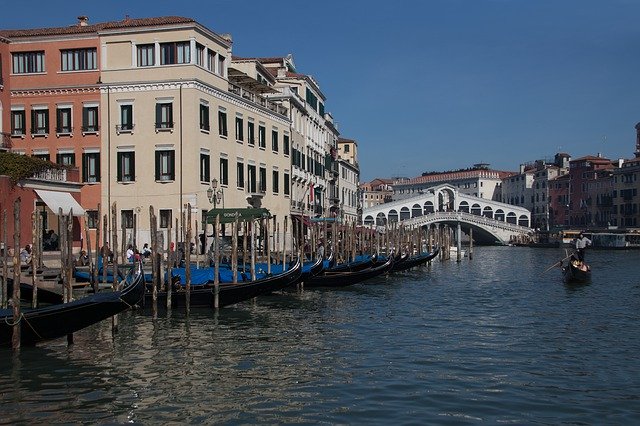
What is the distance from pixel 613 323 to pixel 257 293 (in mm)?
6153

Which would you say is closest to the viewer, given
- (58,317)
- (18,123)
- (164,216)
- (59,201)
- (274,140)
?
(58,317)

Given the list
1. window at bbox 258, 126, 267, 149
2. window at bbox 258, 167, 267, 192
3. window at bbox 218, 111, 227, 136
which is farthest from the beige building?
window at bbox 258, 167, 267, 192

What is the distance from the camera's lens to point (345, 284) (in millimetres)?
20141

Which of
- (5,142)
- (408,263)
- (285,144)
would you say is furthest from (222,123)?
(408,263)

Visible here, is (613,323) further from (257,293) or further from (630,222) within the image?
(630,222)

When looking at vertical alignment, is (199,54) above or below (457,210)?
above

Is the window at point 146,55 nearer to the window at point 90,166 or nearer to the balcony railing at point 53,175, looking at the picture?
the window at point 90,166

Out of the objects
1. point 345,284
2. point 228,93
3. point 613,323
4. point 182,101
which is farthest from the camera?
point 228,93

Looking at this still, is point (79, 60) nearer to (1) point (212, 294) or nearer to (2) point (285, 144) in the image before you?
(2) point (285, 144)

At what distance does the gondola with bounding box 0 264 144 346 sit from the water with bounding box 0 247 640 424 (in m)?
0.23

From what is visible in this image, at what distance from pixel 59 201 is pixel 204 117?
4962 mm

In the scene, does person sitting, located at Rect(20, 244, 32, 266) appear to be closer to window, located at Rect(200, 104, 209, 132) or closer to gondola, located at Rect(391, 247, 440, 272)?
window, located at Rect(200, 104, 209, 132)

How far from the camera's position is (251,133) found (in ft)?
85.4

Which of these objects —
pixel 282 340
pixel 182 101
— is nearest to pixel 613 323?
pixel 282 340
